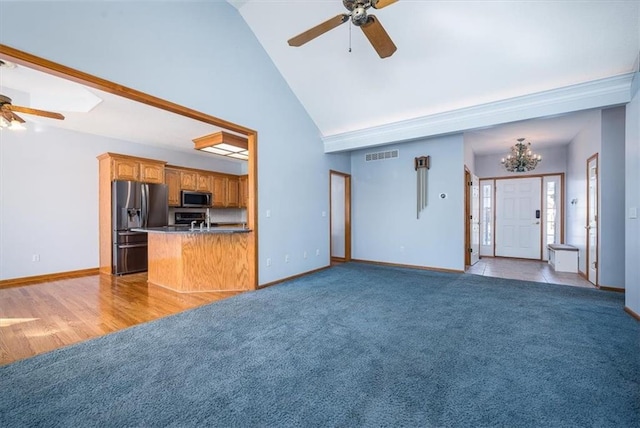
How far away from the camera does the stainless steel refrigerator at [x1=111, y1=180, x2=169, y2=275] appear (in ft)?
16.8

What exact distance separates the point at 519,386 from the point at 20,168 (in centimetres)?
712

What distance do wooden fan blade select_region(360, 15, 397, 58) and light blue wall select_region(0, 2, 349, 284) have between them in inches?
82.6

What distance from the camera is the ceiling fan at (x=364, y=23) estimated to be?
2203 mm

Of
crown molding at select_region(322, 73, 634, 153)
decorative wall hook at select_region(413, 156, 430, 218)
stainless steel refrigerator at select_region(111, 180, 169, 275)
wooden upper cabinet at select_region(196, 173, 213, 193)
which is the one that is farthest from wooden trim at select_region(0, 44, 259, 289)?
wooden upper cabinet at select_region(196, 173, 213, 193)

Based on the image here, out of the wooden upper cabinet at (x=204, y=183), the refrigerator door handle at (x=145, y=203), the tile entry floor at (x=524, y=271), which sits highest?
the wooden upper cabinet at (x=204, y=183)

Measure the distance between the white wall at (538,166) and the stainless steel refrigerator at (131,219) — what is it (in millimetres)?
7980

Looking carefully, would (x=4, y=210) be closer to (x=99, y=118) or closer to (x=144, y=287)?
(x=99, y=118)

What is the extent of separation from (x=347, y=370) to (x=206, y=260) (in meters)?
2.87

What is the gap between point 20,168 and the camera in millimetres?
4504

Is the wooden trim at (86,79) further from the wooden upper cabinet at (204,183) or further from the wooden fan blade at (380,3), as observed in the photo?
the wooden upper cabinet at (204,183)

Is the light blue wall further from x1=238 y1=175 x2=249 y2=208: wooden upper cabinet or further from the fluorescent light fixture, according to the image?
x1=238 y1=175 x2=249 y2=208: wooden upper cabinet

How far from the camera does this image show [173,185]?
643cm

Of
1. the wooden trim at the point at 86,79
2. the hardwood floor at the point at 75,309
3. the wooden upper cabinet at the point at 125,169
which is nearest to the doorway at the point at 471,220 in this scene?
the hardwood floor at the point at 75,309

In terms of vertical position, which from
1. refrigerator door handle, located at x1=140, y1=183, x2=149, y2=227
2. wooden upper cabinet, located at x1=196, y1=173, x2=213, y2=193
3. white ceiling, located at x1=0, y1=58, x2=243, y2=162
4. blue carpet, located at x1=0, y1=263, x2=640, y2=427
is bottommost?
blue carpet, located at x1=0, y1=263, x2=640, y2=427
